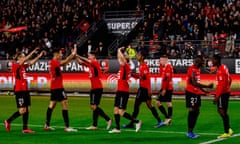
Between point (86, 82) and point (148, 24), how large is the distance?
664 cm

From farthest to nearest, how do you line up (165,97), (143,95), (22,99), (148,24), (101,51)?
(148,24) → (101,51) → (165,97) → (143,95) → (22,99)

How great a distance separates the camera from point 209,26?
104 ft

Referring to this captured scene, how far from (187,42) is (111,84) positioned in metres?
5.02

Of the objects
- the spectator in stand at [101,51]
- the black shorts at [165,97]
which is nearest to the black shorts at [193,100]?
the black shorts at [165,97]

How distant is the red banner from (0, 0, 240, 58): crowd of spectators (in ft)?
5.00

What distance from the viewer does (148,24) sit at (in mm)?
35406

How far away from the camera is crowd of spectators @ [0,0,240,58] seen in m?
30.1

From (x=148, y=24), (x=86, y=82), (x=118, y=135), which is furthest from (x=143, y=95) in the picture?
(x=148, y=24)

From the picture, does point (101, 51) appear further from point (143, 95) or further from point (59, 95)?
point (59, 95)

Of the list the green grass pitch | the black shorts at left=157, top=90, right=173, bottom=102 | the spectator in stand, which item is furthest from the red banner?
the black shorts at left=157, top=90, right=173, bottom=102

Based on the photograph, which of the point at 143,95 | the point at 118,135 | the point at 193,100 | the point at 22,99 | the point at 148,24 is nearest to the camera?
the point at 193,100

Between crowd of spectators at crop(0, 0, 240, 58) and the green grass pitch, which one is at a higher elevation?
crowd of spectators at crop(0, 0, 240, 58)

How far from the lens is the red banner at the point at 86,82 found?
28.5 metres

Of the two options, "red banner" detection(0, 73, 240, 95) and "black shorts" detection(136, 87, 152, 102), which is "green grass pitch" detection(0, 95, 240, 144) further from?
"red banner" detection(0, 73, 240, 95)
